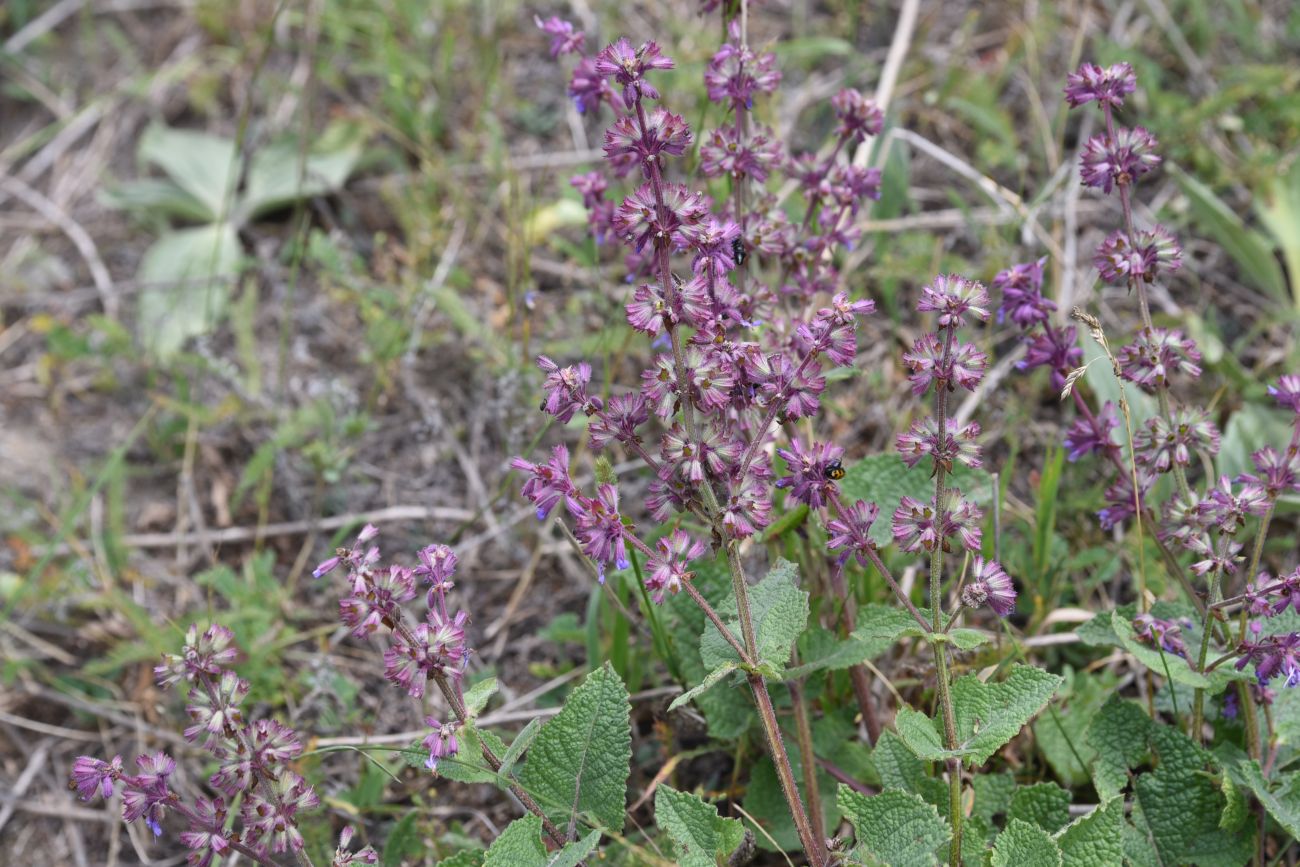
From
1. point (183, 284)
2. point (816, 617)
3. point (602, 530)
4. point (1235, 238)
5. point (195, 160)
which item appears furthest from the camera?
point (195, 160)

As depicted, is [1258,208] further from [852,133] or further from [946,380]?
[946,380]

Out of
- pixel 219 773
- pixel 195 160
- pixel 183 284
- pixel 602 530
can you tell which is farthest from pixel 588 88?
pixel 195 160

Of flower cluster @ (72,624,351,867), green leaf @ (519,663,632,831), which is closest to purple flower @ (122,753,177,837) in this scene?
flower cluster @ (72,624,351,867)

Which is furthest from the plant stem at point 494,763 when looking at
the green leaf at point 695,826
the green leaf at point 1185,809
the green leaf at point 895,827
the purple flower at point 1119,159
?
the purple flower at point 1119,159

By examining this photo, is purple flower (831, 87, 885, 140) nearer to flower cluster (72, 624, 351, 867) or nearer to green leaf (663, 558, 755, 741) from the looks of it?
green leaf (663, 558, 755, 741)

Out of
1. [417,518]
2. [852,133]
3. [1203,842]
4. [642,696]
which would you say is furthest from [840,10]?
[1203,842]

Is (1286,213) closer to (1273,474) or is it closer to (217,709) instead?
(1273,474)
